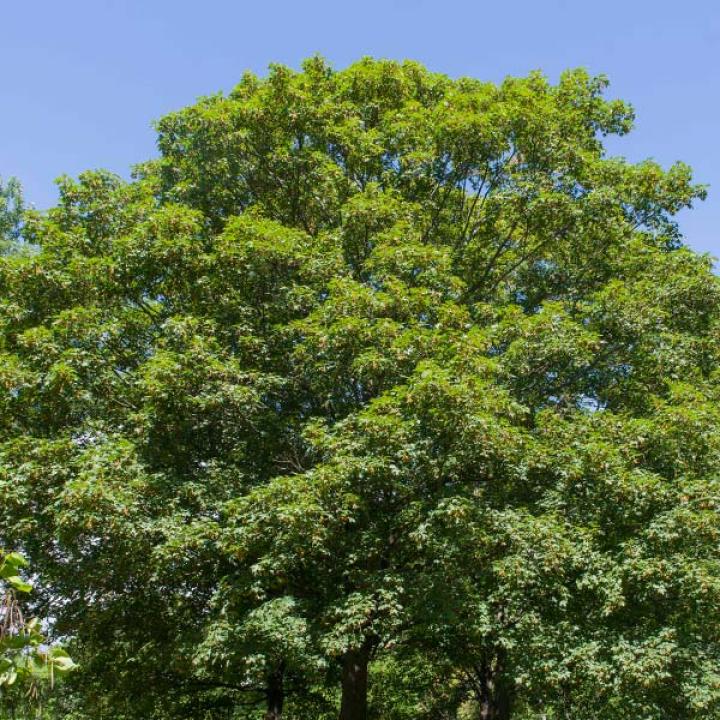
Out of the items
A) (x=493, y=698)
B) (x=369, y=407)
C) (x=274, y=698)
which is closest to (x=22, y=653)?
(x=369, y=407)

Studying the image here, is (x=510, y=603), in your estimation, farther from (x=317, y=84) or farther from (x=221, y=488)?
(x=317, y=84)

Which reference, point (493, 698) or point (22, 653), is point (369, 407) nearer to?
point (22, 653)

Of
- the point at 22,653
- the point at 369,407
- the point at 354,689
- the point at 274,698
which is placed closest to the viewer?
the point at 22,653

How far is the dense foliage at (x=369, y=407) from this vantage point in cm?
1078

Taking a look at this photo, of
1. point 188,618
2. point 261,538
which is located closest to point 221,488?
point 261,538

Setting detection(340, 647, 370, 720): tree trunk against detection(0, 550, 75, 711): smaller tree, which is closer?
detection(0, 550, 75, 711): smaller tree

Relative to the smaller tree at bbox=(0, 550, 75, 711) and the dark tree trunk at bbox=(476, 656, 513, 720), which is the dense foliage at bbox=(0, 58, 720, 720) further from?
the smaller tree at bbox=(0, 550, 75, 711)

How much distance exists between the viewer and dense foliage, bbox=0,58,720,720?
10.8 metres

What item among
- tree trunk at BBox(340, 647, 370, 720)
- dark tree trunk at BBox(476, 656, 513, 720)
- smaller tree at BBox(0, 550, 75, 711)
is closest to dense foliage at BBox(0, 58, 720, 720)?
tree trunk at BBox(340, 647, 370, 720)

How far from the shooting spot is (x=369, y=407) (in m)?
11.1

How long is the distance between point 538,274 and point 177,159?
9453 millimetres

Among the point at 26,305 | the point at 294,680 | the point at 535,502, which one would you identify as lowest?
the point at 294,680

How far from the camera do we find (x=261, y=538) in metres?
10.6

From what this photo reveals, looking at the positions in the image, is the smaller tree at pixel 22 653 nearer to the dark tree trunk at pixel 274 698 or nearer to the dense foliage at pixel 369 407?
the dense foliage at pixel 369 407
